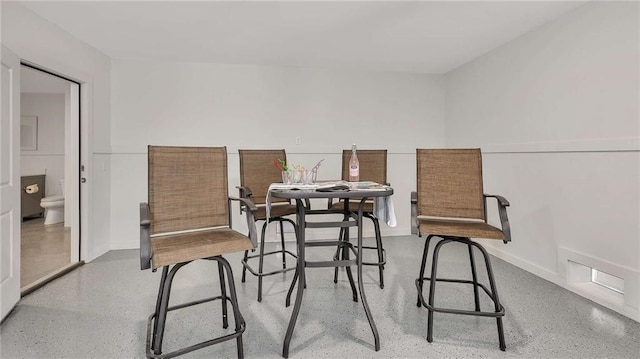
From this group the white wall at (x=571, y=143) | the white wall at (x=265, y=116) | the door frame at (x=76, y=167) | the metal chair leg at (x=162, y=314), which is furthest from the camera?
the white wall at (x=265, y=116)

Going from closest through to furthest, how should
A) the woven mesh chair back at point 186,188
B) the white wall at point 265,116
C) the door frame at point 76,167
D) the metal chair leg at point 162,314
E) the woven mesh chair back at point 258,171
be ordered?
the metal chair leg at point 162,314 < the woven mesh chair back at point 186,188 < the woven mesh chair back at point 258,171 < the door frame at point 76,167 < the white wall at point 265,116

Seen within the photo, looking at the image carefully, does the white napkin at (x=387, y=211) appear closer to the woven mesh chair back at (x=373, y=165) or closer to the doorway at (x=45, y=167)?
the woven mesh chair back at (x=373, y=165)

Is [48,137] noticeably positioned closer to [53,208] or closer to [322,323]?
[53,208]

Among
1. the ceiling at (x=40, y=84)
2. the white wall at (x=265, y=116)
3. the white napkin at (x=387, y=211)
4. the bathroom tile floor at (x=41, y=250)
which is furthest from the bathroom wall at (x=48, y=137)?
the white napkin at (x=387, y=211)

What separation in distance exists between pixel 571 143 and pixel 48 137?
7782 mm

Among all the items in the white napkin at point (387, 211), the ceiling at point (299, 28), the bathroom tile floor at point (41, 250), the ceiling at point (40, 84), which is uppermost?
the ceiling at point (40, 84)

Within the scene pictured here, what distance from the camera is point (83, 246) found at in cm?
331

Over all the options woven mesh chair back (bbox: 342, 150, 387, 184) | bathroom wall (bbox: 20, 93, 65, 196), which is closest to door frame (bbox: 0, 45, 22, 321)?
woven mesh chair back (bbox: 342, 150, 387, 184)

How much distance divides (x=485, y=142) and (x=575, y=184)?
3.94 ft

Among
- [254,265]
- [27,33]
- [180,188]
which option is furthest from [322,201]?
[27,33]

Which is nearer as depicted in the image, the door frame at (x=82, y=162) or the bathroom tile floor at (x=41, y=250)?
the bathroom tile floor at (x=41, y=250)

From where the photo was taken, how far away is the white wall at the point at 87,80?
2506mm

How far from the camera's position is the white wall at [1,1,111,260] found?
2.51m

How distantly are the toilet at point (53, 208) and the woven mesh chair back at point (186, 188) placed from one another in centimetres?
468
